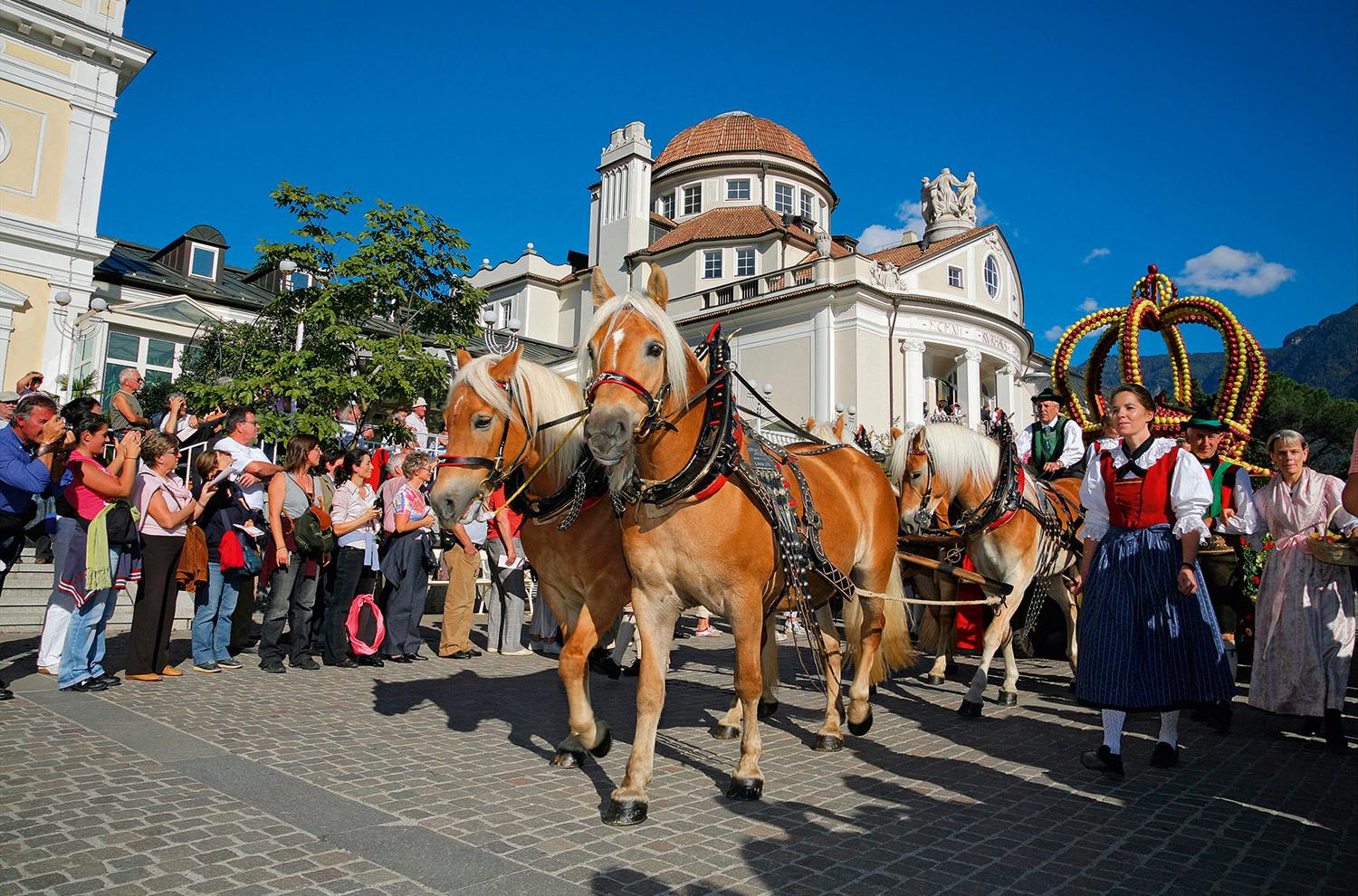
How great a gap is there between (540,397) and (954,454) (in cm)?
382

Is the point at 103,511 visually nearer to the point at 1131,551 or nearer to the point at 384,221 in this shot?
the point at 1131,551

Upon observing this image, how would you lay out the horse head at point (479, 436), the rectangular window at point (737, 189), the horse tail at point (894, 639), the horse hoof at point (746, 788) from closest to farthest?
the horse hoof at point (746, 788), the horse head at point (479, 436), the horse tail at point (894, 639), the rectangular window at point (737, 189)

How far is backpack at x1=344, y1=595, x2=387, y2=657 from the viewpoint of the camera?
8430mm

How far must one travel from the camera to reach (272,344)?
60.3 ft

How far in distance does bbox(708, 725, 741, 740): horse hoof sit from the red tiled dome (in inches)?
1651

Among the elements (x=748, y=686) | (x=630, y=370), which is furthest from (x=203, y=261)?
(x=748, y=686)

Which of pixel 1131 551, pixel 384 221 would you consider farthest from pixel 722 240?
pixel 1131 551

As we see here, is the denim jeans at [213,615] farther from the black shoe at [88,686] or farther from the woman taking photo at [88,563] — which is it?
the black shoe at [88,686]

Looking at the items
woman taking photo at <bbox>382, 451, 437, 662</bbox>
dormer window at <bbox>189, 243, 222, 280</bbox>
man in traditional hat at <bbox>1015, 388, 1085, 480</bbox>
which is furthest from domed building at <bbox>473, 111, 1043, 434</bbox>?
woman taking photo at <bbox>382, 451, 437, 662</bbox>

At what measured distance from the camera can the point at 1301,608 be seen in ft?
19.6

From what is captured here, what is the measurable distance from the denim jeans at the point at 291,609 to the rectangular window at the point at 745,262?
33.4 meters

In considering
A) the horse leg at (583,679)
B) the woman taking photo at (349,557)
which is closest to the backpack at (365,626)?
the woman taking photo at (349,557)

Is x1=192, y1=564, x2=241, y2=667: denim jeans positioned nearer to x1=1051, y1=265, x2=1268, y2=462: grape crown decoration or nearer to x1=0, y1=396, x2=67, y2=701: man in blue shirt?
x1=0, y1=396, x2=67, y2=701: man in blue shirt

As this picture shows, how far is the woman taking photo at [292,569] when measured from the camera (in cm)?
777
